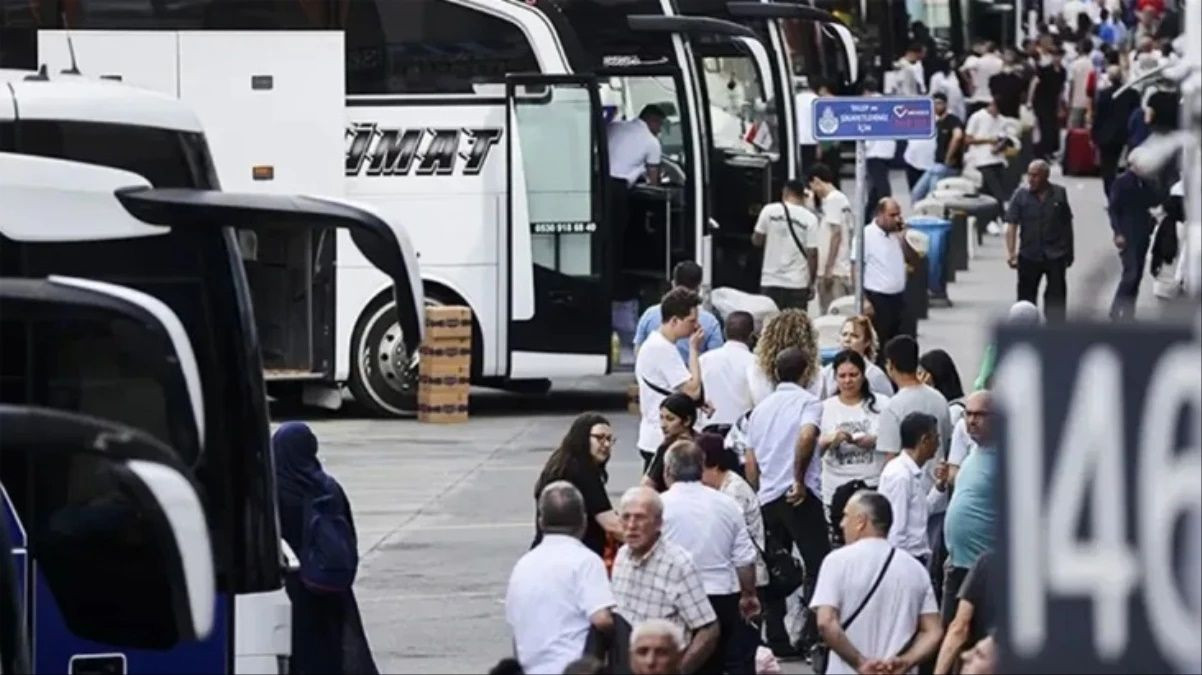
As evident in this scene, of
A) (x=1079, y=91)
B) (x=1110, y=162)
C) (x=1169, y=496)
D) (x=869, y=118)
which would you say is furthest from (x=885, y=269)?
(x=1079, y=91)

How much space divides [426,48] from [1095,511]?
1945 cm

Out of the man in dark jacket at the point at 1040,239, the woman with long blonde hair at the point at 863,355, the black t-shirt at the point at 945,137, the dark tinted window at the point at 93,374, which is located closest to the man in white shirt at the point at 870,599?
the dark tinted window at the point at 93,374

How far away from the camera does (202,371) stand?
9.73 metres

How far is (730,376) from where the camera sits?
51.2 ft

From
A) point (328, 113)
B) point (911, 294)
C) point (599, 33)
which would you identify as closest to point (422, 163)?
point (328, 113)

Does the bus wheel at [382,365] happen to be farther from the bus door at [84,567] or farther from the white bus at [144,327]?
the bus door at [84,567]

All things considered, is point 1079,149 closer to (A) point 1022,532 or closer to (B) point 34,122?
(B) point 34,122

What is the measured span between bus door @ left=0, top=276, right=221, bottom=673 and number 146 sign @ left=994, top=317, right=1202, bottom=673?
18.7 feet

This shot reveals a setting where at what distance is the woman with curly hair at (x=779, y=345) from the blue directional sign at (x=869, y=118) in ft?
14.0

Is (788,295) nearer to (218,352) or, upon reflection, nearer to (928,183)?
(928,183)

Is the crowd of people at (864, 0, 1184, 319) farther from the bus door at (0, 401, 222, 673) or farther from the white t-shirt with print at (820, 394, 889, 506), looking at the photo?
the bus door at (0, 401, 222, 673)

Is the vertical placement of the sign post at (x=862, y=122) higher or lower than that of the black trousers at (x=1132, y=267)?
higher

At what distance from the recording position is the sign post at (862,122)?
63.0 ft

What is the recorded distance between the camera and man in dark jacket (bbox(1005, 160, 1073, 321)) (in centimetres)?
2544
